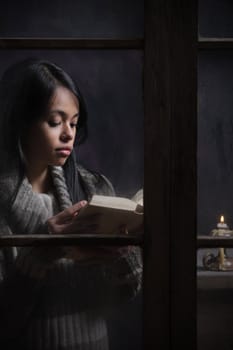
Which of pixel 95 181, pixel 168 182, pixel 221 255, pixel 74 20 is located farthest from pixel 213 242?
pixel 74 20

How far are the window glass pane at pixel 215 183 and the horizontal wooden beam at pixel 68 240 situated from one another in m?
0.13

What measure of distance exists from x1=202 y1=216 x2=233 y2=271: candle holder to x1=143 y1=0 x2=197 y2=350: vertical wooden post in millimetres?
28

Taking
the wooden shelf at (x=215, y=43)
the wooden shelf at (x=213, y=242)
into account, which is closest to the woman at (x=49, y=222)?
the wooden shelf at (x=213, y=242)

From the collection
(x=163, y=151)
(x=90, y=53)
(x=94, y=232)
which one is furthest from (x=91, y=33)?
(x=94, y=232)

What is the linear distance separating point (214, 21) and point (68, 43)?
264mm

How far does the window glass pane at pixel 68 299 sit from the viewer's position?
41.8 inches

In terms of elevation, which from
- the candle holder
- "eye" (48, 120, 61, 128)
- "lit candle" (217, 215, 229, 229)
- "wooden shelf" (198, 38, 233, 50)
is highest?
"wooden shelf" (198, 38, 233, 50)

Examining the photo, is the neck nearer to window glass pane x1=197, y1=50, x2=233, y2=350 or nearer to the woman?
the woman

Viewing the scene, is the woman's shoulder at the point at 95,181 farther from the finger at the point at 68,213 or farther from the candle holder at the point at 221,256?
the candle holder at the point at 221,256

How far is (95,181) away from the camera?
1077mm

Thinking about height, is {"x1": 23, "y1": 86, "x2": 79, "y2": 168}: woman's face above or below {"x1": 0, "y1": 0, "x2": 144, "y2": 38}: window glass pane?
below

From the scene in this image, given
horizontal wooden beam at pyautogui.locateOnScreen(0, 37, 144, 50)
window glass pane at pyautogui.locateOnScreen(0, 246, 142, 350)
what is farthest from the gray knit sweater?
horizontal wooden beam at pyautogui.locateOnScreen(0, 37, 144, 50)

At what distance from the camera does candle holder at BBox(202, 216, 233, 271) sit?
1042mm

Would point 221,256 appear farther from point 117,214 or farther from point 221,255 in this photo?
point 117,214
